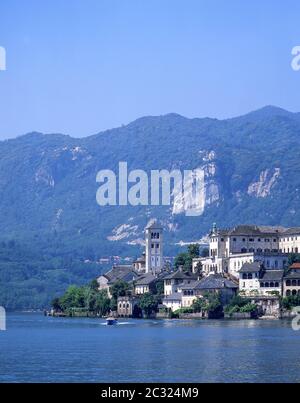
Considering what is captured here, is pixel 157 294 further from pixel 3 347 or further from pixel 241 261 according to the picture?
pixel 3 347

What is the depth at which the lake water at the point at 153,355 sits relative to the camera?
1880 inches

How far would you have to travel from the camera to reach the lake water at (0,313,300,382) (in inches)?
1880

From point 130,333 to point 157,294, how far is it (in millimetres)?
42425

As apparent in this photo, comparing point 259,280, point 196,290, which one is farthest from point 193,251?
point 259,280

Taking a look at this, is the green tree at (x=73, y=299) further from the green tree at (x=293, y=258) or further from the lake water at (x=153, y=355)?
the lake water at (x=153, y=355)

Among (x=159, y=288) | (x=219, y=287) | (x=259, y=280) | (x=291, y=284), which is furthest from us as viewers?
(x=159, y=288)

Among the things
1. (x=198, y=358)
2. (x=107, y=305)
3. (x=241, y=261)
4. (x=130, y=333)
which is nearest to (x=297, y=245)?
(x=241, y=261)

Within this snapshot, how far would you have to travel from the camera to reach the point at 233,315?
110 meters

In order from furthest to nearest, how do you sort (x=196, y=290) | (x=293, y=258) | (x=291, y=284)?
(x=293, y=258), (x=196, y=290), (x=291, y=284)

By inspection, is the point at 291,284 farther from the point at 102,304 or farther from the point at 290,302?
the point at 102,304

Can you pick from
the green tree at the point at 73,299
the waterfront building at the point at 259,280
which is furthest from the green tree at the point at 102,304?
the waterfront building at the point at 259,280

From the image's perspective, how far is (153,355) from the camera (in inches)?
2299

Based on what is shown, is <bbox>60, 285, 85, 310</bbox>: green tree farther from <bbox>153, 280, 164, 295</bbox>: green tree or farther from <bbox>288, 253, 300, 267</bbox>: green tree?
<bbox>288, 253, 300, 267</bbox>: green tree
